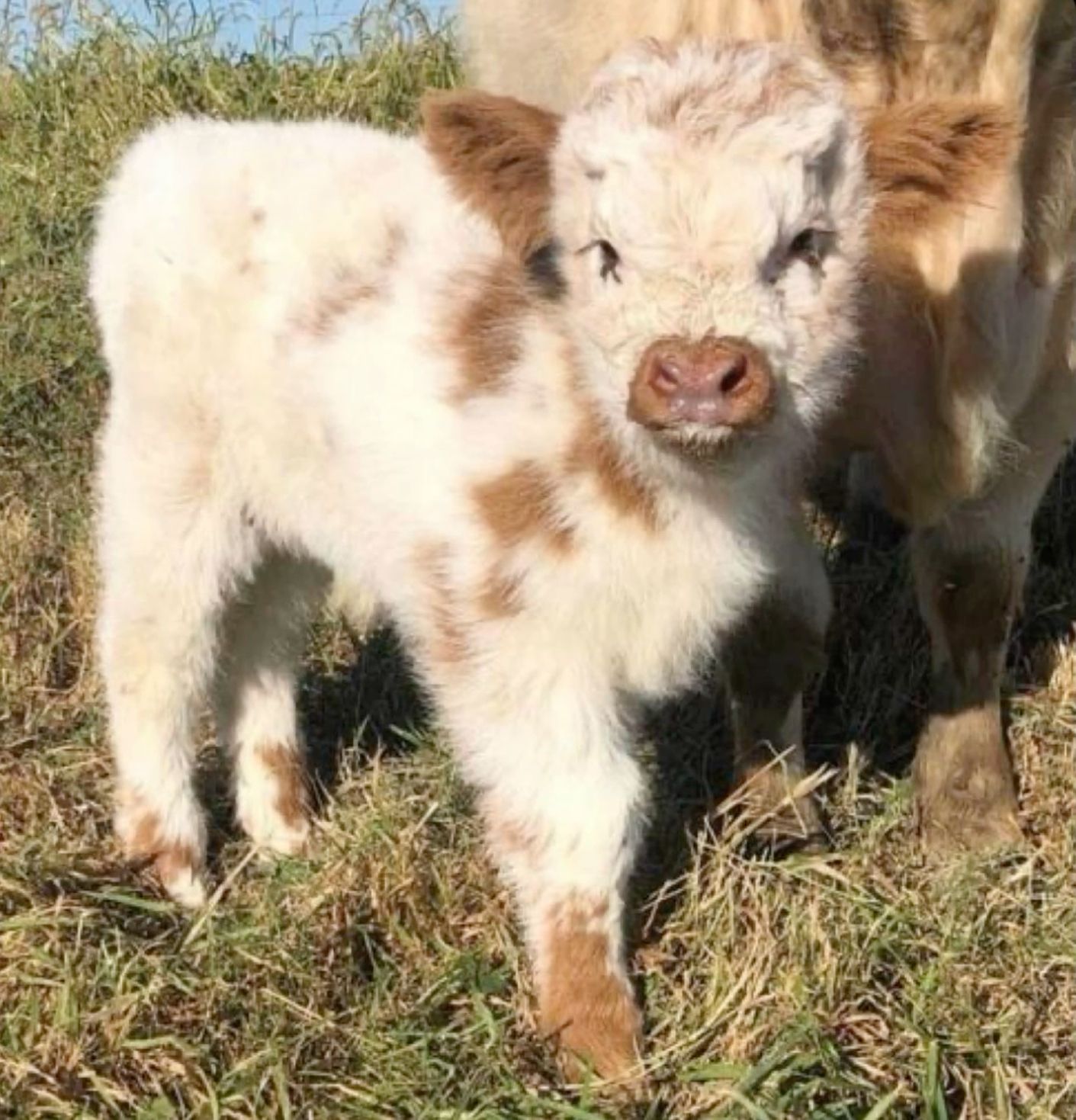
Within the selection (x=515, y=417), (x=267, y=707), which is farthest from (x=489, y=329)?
(x=267, y=707)

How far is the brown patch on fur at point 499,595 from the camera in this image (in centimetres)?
316

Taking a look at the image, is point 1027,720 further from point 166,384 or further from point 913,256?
point 166,384

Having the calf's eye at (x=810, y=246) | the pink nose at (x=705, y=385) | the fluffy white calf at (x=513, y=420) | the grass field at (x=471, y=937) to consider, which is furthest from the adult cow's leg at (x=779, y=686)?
the pink nose at (x=705, y=385)

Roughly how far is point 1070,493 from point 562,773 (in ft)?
8.56

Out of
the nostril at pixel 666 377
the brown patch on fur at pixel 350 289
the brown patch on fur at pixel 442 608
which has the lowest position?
the brown patch on fur at pixel 442 608

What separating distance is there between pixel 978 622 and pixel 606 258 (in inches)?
59.7

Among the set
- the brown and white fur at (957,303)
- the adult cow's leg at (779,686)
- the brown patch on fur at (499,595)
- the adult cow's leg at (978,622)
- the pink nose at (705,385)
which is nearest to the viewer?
the pink nose at (705,385)

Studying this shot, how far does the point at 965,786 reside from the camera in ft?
13.6

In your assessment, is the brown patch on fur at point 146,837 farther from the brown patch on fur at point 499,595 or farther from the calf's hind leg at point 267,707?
the brown patch on fur at point 499,595

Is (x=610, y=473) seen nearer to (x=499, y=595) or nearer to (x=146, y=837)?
(x=499, y=595)

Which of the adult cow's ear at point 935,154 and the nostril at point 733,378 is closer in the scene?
the nostril at point 733,378

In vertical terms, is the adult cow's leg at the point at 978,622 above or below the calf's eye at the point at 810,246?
below

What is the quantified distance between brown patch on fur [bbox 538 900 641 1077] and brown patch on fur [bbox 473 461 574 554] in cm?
53

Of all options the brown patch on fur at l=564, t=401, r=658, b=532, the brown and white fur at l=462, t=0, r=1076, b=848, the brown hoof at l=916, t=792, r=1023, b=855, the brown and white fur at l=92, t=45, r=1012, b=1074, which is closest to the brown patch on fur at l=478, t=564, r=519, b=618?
the brown and white fur at l=92, t=45, r=1012, b=1074
